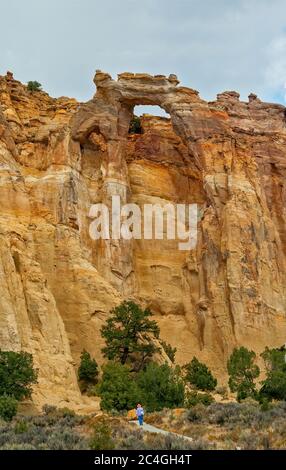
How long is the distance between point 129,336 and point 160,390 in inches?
303

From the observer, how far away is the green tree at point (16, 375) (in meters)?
28.0

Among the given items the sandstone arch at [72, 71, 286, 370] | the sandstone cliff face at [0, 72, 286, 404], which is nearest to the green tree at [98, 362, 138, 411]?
the sandstone cliff face at [0, 72, 286, 404]

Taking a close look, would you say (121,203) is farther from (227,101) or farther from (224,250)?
(227,101)

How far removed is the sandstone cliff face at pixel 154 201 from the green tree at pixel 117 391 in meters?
8.82

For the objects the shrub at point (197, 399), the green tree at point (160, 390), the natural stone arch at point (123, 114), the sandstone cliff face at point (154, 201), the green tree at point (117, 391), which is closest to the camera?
the green tree at point (117, 391)

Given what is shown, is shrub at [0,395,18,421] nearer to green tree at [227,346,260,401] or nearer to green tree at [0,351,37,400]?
green tree at [0,351,37,400]

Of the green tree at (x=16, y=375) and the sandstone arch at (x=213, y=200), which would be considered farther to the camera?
the sandstone arch at (x=213, y=200)

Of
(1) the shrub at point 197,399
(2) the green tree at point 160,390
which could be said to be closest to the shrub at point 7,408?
(2) the green tree at point 160,390

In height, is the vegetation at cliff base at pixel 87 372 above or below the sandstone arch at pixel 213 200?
below

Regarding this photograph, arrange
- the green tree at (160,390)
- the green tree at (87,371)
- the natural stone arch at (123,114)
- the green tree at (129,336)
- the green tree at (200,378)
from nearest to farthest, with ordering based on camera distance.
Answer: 1. the green tree at (160,390)
2. the green tree at (129,336)
3. the green tree at (87,371)
4. the green tree at (200,378)
5. the natural stone arch at (123,114)

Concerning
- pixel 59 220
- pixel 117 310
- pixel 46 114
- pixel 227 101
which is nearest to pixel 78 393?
pixel 117 310

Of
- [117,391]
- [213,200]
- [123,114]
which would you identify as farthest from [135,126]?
[117,391]

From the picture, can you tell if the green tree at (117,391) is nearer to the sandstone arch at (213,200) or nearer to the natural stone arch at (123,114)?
the sandstone arch at (213,200)

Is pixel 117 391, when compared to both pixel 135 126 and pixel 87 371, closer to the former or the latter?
pixel 87 371
